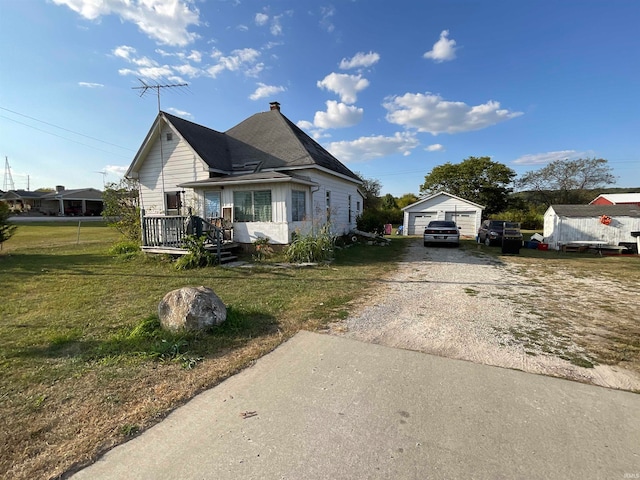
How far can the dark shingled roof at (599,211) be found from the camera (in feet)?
50.6

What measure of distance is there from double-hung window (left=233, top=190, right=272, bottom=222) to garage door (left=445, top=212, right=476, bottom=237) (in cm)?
1841

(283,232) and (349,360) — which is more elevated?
(283,232)

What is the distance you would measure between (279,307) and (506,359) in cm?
Result: 353

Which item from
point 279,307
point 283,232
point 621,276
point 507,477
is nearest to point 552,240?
point 621,276

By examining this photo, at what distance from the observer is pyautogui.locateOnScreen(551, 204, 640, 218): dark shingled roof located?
1542 cm

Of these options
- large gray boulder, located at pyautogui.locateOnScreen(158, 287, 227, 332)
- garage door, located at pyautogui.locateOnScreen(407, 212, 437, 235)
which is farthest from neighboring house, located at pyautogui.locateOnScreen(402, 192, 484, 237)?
large gray boulder, located at pyautogui.locateOnScreen(158, 287, 227, 332)

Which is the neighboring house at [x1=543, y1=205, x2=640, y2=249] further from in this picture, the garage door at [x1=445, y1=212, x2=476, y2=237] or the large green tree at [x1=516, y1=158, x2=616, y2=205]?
the large green tree at [x1=516, y1=158, x2=616, y2=205]

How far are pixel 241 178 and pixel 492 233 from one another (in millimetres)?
13624

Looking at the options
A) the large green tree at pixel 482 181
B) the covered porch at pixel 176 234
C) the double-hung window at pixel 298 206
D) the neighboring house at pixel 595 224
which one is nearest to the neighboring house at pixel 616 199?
the large green tree at pixel 482 181

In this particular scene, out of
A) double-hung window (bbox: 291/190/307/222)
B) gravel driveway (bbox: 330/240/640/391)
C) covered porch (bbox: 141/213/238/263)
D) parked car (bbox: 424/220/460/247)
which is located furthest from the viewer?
parked car (bbox: 424/220/460/247)

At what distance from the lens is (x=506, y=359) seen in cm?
349

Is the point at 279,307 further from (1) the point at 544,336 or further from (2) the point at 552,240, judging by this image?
(2) the point at 552,240

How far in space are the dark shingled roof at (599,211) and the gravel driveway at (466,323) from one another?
11.6m

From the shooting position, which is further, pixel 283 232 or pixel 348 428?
pixel 283 232
